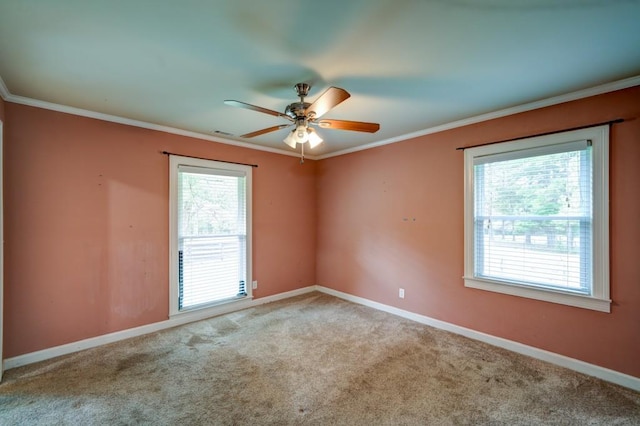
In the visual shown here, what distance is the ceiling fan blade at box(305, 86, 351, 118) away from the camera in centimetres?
186

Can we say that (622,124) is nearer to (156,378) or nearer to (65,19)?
(65,19)

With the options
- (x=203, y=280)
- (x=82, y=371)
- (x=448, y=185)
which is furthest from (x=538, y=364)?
(x=82, y=371)

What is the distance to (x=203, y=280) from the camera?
376 cm

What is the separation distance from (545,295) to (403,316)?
5.38 feet

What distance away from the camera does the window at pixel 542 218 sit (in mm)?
2400

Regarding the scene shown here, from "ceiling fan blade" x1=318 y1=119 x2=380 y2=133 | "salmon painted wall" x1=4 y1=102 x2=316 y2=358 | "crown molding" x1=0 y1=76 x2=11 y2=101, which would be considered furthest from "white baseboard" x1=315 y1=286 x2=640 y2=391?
"crown molding" x1=0 y1=76 x2=11 y2=101

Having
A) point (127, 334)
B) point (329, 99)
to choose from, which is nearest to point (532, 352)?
point (329, 99)

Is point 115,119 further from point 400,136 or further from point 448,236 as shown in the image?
point 448,236

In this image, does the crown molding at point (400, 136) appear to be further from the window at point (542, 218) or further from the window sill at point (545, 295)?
the window sill at point (545, 295)

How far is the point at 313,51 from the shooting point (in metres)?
1.84

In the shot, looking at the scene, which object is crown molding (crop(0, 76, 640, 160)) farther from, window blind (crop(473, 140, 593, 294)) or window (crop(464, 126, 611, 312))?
window blind (crop(473, 140, 593, 294))

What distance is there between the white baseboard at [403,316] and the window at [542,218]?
51 cm

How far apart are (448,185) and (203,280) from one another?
11.0 feet

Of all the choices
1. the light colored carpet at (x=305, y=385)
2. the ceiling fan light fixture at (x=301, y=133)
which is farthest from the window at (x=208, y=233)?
the ceiling fan light fixture at (x=301, y=133)
